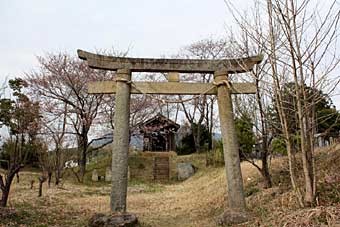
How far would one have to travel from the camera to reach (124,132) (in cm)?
719

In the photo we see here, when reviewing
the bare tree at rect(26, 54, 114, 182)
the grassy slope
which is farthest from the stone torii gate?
the bare tree at rect(26, 54, 114, 182)

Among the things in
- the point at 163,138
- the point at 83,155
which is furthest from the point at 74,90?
the point at 163,138

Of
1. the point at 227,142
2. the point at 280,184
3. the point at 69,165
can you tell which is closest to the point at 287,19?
the point at 227,142

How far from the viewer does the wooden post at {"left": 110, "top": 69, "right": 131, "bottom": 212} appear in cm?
693

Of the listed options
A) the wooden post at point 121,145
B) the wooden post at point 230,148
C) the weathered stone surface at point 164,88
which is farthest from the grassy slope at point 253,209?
the weathered stone surface at point 164,88

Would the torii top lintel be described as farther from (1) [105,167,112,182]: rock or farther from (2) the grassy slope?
(1) [105,167,112,182]: rock

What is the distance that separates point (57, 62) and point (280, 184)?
1578cm

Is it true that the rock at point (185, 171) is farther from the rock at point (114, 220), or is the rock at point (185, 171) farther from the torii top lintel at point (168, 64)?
the rock at point (114, 220)

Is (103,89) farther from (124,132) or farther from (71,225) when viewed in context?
(71,225)

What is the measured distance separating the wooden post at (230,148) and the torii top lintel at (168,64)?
0.77 ft

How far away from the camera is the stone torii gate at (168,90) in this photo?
23.1 feet

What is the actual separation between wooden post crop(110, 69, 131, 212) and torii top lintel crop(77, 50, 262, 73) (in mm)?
227

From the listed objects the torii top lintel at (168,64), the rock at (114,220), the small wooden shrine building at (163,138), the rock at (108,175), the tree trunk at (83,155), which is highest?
the small wooden shrine building at (163,138)

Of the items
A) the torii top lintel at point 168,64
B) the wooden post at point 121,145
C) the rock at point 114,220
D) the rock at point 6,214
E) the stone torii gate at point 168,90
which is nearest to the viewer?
the rock at point 114,220
